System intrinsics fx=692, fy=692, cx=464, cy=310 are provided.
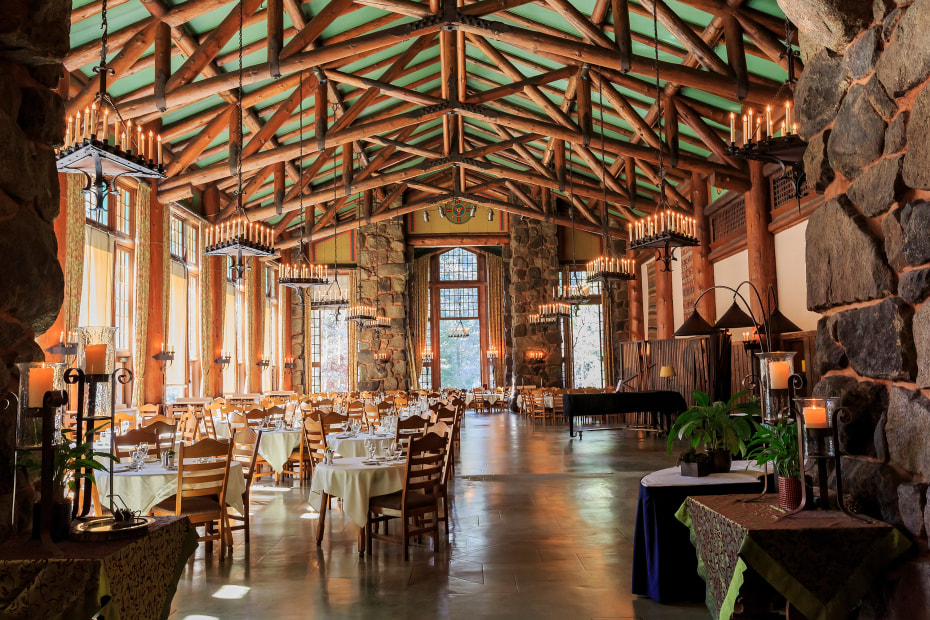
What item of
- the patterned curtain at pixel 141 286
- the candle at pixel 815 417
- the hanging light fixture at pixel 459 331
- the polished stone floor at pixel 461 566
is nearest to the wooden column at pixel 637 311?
the hanging light fixture at pixel 459 331

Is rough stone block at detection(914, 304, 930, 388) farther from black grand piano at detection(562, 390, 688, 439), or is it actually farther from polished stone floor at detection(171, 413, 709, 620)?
black grand piano at detection(562, 390, 688, 439)

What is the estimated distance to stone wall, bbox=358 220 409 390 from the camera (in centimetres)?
2092

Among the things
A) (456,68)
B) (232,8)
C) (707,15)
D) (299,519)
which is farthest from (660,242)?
(232,8)

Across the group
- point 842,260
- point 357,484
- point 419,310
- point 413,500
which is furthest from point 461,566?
point 419,310

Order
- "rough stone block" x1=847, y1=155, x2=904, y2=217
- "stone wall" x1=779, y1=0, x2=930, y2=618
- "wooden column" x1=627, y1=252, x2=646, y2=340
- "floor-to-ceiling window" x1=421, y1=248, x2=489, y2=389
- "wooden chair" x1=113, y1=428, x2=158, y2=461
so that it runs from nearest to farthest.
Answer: "stone wall" x1=779, y1=0, x2=930, y2=618 < "rough stone block" x1=847, y1=155, x2=904, y2=217 < "wooden chair" x1=113, y1=428, x2=158, y2=461 < "wooden column" x1=627, y1=252, x2=646, y2=340 < "floor-to-ceiling window" x1=421, y1=248, x2=489, y2=389

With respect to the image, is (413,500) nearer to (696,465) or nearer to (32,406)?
(696,465)

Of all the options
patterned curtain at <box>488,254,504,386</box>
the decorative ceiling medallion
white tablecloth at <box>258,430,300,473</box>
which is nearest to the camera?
white tablecloth at <box>258,430,300,473</box>

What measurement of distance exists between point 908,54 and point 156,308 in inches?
506

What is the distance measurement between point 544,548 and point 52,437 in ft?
11.5

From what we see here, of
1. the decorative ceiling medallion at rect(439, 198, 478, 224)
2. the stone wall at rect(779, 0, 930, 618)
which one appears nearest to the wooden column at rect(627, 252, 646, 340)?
the decorative ceiling medallion at rect(439, 198, 478, 224)

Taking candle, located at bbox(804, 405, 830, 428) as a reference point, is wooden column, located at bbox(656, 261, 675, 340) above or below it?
above

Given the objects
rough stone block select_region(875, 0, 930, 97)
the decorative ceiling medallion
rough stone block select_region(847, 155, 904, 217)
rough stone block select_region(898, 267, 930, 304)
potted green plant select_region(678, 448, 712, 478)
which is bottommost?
potted green plant select_region(678, 448, 712, 478)

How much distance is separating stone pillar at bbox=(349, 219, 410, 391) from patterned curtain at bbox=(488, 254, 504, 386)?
9.79ft

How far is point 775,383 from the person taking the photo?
2900 mm
